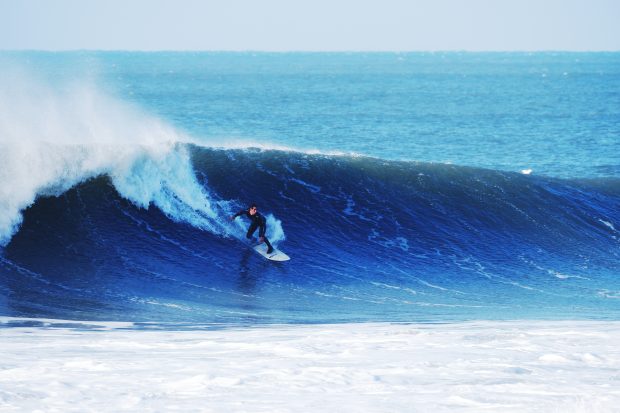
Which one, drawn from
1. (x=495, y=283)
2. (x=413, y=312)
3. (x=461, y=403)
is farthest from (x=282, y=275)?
(x=461, y=403)

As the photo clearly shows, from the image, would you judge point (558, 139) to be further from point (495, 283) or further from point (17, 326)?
point (17, 326)

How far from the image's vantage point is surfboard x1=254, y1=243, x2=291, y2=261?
52.2 feet

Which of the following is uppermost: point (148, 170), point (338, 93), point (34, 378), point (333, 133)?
point (338, 93)

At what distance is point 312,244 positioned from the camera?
56.2 ft

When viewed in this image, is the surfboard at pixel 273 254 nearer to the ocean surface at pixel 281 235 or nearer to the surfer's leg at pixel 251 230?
the ocean surface at pixel 281 235

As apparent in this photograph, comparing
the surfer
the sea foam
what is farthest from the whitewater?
the surfer

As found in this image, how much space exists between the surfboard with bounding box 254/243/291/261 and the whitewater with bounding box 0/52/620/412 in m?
0.21

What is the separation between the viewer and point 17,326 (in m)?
10.9

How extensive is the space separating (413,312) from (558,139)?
34.9 m

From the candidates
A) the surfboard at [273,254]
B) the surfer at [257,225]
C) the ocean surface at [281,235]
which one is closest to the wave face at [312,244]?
the ocean surface at [281,235]

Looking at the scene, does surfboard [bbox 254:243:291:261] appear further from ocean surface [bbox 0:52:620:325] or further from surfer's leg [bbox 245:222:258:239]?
surfer's leg [bbox 245:222:258:239]

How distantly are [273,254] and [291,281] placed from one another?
1.12 meters

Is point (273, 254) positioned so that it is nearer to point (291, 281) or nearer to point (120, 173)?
point (291, 281)

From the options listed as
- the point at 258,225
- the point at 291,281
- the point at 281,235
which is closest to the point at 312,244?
the point at 281,235
